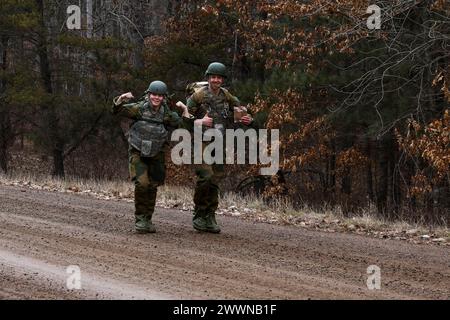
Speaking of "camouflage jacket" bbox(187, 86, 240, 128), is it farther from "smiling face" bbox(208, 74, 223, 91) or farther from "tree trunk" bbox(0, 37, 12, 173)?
"tree trunk" bbox(0, 37, 12, 173)

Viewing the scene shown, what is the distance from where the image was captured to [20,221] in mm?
10781

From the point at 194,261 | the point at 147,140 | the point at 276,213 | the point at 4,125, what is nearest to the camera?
the point at 194,261

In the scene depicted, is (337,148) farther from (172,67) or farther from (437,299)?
(437,299)

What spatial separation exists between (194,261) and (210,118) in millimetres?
2373

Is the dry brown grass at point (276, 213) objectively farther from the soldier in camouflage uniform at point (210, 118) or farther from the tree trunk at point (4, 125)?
the tree trunk at point (4, 125)

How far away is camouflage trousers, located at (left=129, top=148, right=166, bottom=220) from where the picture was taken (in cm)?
1027

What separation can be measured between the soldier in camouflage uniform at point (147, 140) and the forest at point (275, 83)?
639 cm

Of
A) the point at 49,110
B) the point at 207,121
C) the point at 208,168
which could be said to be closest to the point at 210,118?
the point at 207,121

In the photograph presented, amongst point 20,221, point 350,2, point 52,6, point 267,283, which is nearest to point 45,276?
point 267,283

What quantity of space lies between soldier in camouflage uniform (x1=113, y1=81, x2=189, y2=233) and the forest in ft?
21.0

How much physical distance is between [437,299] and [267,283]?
1618 millimetres

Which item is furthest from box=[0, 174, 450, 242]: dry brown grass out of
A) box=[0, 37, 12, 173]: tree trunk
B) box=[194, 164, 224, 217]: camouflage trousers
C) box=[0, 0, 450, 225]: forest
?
box=[0, 37, 12, 173]: tree trunk

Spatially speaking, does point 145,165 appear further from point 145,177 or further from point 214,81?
point 214,81

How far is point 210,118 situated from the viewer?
402 inches
